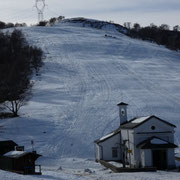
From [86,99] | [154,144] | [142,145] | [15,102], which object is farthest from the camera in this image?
[86,99]

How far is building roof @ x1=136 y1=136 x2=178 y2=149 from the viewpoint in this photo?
31.5m

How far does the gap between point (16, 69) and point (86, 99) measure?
2029 centimetres

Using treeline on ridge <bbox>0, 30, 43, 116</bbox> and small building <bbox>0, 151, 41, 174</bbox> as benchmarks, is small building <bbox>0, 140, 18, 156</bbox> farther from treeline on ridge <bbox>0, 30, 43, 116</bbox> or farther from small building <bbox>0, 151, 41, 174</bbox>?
treeline on ridge <bbox>0, 30, 43, 116</bbox>

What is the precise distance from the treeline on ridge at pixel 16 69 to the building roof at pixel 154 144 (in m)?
21.5

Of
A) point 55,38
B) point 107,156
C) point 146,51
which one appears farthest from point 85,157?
point 55,38

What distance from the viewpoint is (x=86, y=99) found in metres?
57.7

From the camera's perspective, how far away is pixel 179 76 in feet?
255

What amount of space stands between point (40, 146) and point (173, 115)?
57.1 feet

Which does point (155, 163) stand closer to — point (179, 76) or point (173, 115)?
point (173, 115)

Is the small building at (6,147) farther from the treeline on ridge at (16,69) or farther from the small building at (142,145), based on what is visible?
the treeline on ridge at (16,69)

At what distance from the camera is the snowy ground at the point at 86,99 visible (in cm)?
3612

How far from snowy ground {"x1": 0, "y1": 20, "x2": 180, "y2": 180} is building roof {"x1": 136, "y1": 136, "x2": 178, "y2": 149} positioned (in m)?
3.67

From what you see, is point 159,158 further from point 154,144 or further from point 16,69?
point 16,69

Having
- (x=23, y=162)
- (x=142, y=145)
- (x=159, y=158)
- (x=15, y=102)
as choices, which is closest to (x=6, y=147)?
(x=23, y=162)
